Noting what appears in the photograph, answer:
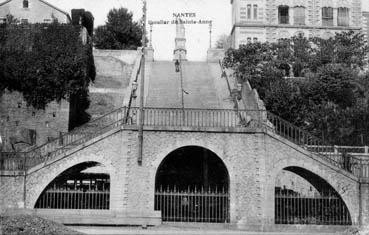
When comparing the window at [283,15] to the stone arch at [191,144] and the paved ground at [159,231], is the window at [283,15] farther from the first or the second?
the paved ground at [159,231]

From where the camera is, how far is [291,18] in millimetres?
55031

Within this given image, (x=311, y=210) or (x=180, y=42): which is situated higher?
(x=180, y=42)

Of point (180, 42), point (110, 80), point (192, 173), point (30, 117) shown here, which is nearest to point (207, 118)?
point (192, 173)

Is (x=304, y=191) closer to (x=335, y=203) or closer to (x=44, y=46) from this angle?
(x=335, y=203)

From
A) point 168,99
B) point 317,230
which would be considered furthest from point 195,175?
point 317,230

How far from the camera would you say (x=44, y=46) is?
116 ft

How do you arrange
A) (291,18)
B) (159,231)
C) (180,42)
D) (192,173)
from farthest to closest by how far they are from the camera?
(291,18)
(180,42)
(192,173)
(159,231)

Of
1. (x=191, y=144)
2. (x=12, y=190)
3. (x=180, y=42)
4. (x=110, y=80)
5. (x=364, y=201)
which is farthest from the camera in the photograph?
(x=180, y=42)

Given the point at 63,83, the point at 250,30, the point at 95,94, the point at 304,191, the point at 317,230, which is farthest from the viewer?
the point at 250,30

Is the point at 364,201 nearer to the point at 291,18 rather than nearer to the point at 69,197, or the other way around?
the point at 69,197

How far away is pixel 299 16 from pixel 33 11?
2546cm

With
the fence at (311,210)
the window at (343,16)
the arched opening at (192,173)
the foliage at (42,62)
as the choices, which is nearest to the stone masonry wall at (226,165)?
the fence at (311,210)

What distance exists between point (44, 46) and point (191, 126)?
1495 centimetres

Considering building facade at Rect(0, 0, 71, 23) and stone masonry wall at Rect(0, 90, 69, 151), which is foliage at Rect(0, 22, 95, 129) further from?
building facade at Rect(0, 0, 71, 23)
